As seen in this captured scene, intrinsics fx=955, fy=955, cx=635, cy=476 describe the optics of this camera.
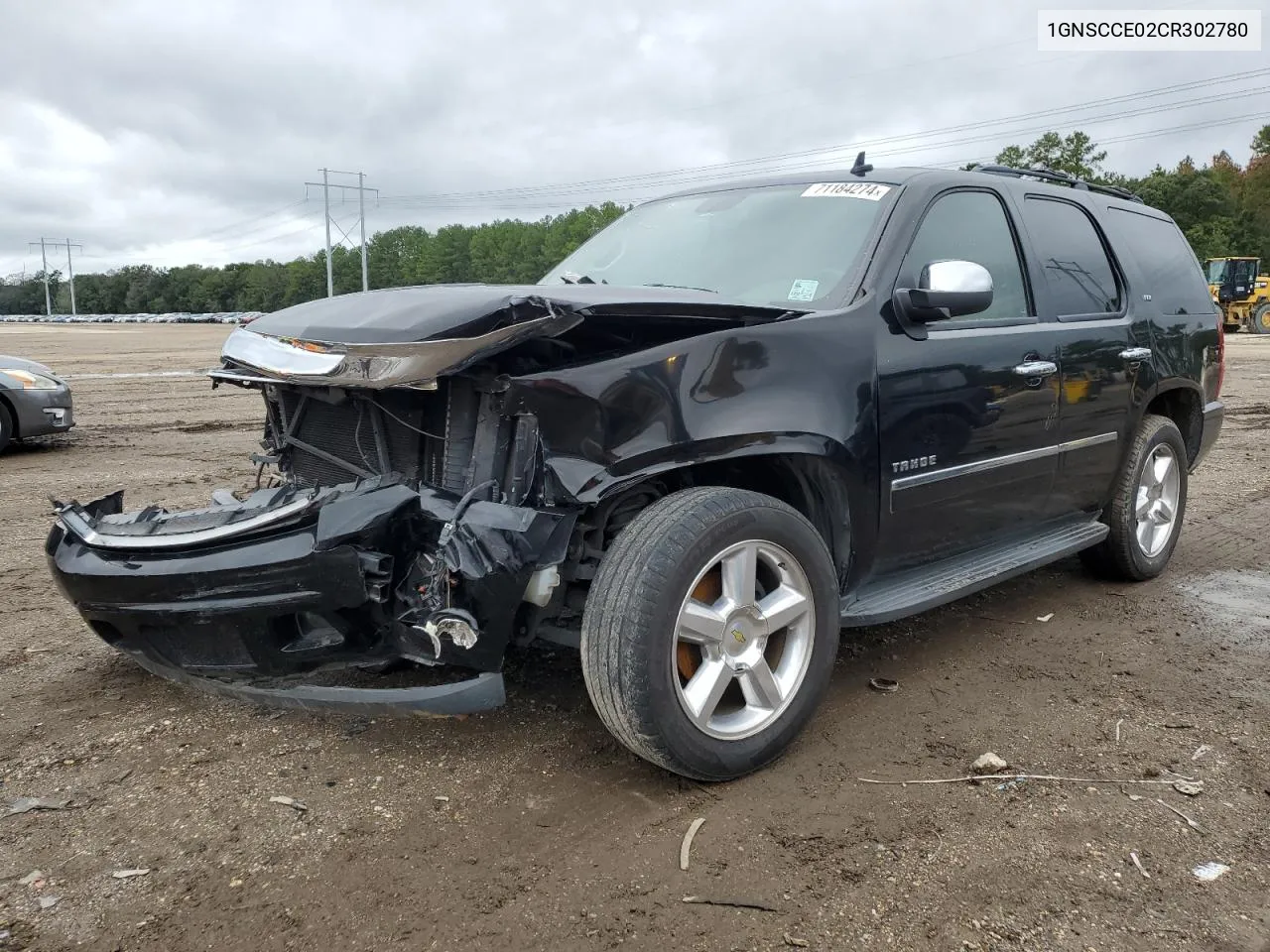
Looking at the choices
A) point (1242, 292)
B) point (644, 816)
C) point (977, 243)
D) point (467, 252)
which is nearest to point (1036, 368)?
point (977, 243)

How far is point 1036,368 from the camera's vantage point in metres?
3.62

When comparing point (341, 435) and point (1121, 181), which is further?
point (1121, 181)

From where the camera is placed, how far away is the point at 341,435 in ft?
9.74

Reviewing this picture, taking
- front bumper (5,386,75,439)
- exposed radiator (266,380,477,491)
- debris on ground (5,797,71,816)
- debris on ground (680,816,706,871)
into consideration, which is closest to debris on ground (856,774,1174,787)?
debris on ground (680,816,706,871)

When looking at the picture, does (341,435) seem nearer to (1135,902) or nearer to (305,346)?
(305,346)

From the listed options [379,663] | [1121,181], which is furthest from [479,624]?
[1121,181]

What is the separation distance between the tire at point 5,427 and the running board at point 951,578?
824 centimetres

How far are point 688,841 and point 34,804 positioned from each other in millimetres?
1762

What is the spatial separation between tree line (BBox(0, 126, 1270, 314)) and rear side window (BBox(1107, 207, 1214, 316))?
22.7 meters

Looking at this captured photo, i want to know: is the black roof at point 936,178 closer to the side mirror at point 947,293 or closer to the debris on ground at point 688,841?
the side mirror at point 947,293

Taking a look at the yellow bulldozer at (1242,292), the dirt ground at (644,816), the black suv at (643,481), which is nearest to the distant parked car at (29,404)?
the dirt ground at (644,816)

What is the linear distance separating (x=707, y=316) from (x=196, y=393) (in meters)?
13.2

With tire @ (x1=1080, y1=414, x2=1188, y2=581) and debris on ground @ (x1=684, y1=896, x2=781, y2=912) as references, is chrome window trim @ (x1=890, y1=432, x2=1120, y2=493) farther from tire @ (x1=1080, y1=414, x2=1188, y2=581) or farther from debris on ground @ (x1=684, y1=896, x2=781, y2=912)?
debris on ground @ (x1=684, y1=896, x2=781, y2=912)

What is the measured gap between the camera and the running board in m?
3.12
